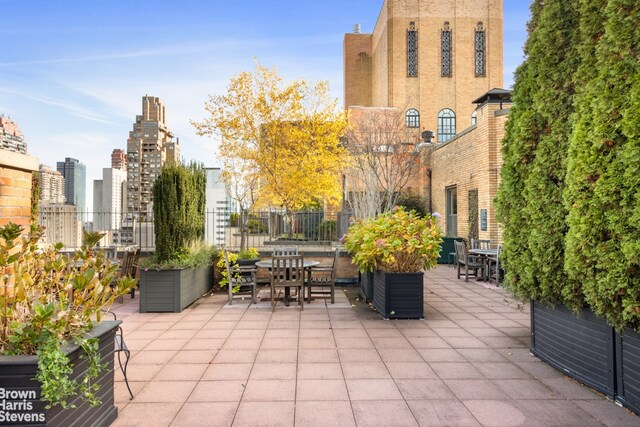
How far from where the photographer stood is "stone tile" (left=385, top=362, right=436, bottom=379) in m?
3.64

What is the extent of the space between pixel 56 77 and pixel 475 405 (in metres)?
14.0

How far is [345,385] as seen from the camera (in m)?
3.39

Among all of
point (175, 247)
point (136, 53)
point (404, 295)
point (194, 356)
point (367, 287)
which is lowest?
point (194, 356)

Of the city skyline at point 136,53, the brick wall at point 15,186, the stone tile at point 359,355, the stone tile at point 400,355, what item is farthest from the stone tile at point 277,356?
the city skyline at point 136,53

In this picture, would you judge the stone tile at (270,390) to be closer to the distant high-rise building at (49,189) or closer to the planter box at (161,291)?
the planter box at (161,291)

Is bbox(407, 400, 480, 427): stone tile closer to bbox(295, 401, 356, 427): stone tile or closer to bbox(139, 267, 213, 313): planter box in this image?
bbox(295, 401, 356, 427): stone tile

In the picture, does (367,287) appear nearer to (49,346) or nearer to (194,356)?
(194,356)

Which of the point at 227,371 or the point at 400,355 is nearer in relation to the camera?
the point at 227,371

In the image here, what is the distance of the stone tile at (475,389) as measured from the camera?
3150mm

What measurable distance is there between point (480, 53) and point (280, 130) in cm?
2231

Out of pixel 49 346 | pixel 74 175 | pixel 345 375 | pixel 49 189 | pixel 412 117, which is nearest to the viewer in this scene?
pixel 49 346

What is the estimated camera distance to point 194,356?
166 inches

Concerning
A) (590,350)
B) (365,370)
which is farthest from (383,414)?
(590,350)

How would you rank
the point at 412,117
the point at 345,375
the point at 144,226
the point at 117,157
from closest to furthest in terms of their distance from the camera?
the point at 345,375
the point at 144,226
the point at 412,117
the point at 117,157
